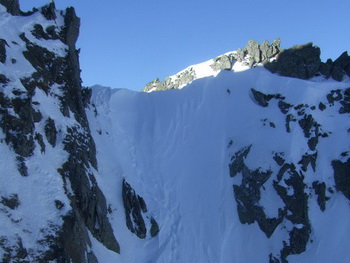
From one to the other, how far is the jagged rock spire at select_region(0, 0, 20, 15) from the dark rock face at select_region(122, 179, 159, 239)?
21.7m

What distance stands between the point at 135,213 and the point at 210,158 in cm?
1288

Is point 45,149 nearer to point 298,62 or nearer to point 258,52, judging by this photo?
point 298,62

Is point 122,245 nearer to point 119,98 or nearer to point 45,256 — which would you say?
point 45,256

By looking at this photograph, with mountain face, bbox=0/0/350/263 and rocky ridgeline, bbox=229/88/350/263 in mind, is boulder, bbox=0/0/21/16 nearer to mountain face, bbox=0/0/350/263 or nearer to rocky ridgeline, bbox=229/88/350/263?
mountain face, bbox=0/0/350/263

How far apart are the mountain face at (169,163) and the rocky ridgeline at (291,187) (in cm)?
12

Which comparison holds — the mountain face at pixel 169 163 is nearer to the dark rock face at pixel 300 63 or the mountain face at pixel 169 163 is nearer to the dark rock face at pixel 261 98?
the dark rock face at pixel 300 63

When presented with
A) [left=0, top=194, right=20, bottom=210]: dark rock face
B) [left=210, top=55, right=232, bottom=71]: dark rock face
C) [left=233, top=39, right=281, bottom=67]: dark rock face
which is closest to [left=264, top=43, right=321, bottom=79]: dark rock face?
[left=233, top=39, right=281, bottom=67]: dark rock face

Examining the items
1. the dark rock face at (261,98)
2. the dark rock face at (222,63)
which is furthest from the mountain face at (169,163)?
the dark rock face at (222,63)

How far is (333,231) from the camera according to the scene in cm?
3241

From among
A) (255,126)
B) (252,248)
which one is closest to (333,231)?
(252,248)

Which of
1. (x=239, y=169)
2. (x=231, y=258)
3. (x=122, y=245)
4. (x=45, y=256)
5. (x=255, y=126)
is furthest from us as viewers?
(x=255, y=126)

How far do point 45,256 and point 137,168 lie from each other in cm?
2025

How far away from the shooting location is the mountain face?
79.6 feet

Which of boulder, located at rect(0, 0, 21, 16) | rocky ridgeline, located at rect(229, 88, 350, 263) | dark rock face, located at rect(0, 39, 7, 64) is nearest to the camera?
dark rock face, located at rect(0, 39, 7, 64)
